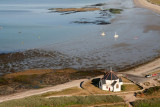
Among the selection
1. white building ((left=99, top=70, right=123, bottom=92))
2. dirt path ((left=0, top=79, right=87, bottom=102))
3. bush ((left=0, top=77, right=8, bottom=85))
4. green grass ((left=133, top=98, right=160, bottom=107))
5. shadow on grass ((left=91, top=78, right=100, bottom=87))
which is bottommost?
green grass ((left=133, top=98, right=160, bottom=107))

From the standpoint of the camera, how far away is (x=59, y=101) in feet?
103

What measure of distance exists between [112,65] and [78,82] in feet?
34.8

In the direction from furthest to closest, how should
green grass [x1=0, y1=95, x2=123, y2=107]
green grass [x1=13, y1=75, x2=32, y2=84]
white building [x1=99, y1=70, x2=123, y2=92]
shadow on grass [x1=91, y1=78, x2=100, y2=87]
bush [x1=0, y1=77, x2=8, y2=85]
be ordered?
1. green grass [x1=13, y1=75, x2=32, y2=84]
2. bush [x1=0, y1=77, x2=8, y2=85]
3. shadow on grass [x1=91, y1=78, x2=100, y2=87]
4. white building [x1=99, y1=70, x2=123, y2=92]
5. green grass [x1=0, y1=95, x2=123, y2=107]

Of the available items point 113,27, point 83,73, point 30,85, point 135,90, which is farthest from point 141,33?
point 30,85

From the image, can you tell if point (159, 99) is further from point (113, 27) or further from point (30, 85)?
point (113, 27)

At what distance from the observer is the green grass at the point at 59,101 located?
30516mm

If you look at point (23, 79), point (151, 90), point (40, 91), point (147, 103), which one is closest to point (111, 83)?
point (151, 90)

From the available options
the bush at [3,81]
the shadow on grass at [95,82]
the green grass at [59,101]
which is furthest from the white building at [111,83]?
the bush at [3,81]

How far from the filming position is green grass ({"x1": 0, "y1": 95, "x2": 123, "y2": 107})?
3052 cm

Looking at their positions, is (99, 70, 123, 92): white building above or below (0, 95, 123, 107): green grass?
above

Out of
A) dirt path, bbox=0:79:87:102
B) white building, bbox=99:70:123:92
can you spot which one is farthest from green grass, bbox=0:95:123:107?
white building, bbox=99:70:123:92

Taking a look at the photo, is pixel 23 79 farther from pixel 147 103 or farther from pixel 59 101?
pixel 147 103

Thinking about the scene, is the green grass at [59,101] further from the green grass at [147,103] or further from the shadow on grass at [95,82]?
the shadow on grass at [95,82]

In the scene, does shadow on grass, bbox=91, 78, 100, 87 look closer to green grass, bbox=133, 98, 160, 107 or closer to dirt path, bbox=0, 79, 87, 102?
dirt path, bbox=0, 79, 87, 102
